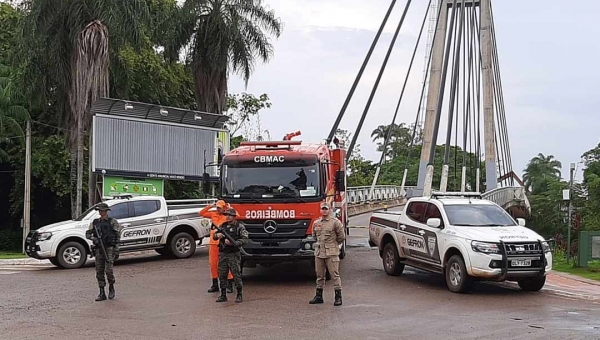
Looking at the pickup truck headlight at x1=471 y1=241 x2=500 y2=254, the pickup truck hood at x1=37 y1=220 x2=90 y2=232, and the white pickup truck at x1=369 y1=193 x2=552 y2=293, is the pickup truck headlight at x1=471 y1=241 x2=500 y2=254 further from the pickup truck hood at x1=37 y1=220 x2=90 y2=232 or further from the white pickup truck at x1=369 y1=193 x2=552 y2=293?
the pickup truck hood at x1=37 y1=220 x2=90 y2=232

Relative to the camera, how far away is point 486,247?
1339 centimetres

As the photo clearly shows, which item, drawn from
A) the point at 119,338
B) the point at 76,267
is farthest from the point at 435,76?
the point at 119,338

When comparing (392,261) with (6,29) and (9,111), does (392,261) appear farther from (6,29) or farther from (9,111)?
(6,29)

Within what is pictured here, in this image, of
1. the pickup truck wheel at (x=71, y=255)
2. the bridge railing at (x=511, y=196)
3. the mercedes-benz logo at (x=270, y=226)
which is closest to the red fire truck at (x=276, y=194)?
the mercedes-benz logo at (x=270, y=226)

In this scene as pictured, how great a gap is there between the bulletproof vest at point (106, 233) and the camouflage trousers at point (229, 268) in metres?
2.04

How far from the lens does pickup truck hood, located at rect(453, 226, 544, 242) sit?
13.6 metres

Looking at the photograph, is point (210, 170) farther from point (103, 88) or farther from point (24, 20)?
point (24, 20)

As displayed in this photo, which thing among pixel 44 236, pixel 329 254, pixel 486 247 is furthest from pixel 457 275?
pixel 44 236

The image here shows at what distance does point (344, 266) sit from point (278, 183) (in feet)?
14.8

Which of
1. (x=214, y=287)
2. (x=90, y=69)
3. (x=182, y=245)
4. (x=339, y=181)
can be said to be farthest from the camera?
(x=90, y=69)

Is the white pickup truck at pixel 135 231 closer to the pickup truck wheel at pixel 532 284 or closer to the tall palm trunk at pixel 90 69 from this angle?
the tall palm trunk at pixel 90 69

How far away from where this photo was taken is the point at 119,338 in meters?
9.60

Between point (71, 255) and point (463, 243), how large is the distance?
10636 mm

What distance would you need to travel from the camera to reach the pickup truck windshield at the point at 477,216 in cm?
1456
